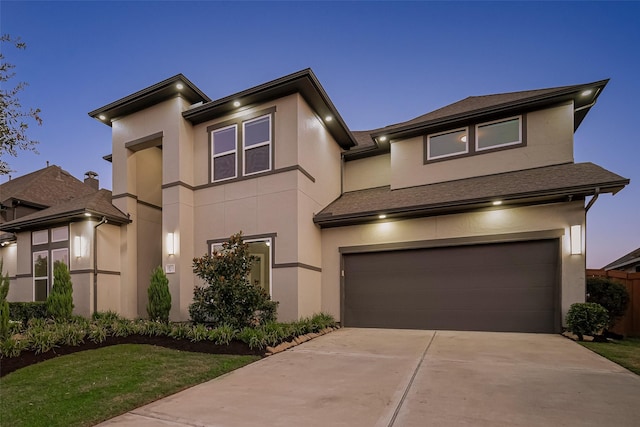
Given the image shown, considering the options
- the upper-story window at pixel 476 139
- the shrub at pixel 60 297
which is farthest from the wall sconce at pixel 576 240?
the shrub at pixel 60 297

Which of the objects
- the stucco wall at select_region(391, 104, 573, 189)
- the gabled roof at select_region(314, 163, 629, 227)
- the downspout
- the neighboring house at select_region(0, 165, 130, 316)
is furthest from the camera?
the neighboring house at select_region(0, 165, 130, 316)

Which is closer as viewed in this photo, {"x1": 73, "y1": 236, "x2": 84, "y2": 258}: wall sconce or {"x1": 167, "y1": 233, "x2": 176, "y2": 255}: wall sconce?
{"x1": 167, "y1": 233, "x2": 176, "y2": 255}: wall sconce

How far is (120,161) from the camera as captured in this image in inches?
451

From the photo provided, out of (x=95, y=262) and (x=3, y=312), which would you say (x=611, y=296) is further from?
(x=95, y=262)

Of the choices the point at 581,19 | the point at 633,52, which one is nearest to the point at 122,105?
the point at 581,19

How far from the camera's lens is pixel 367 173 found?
11.9m

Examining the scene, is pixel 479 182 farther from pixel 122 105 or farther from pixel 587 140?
pixel 587 140

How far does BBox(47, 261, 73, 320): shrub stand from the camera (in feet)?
29.5

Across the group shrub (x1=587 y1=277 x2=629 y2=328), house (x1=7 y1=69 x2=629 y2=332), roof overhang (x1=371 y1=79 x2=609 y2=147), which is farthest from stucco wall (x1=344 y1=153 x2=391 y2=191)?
shrub (x1=587 y1=277 x2=629 y2=328)

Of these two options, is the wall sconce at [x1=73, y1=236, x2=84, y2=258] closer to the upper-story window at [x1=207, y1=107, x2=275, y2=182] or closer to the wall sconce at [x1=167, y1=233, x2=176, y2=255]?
the wall sconce at [x1=167, y1=233, x2=176, y2=255]

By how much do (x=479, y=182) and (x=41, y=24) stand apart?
13.0 metres

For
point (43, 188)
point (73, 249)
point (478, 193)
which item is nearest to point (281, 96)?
point (478, 193)

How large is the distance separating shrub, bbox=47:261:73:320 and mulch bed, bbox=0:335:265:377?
291 centimetres

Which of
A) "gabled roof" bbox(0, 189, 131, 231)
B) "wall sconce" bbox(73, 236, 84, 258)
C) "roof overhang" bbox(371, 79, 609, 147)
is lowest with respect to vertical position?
"wall sconce" bbox(73, 236, 84, 258)
